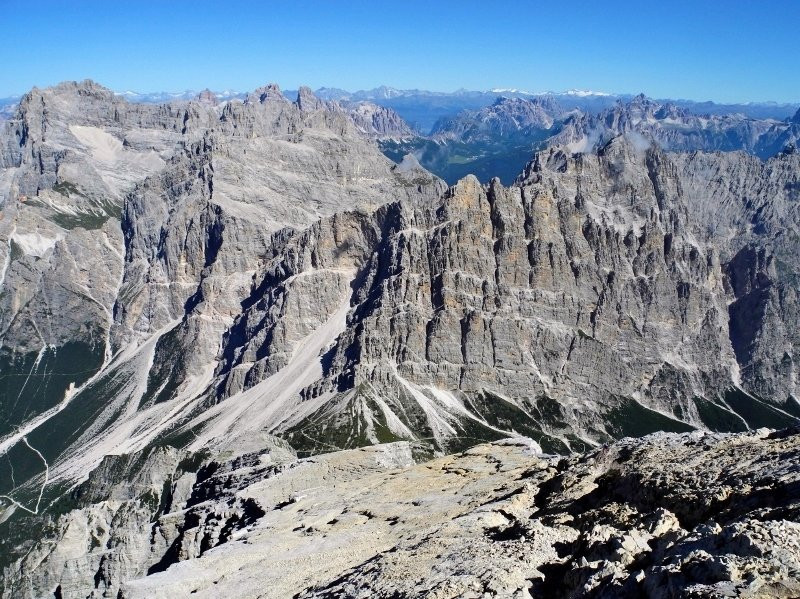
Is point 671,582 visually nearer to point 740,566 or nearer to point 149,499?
point 740,566

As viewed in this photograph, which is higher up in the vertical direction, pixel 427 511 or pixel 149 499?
pixel 427 511

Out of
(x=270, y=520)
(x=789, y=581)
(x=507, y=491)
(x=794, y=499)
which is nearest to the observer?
(x=789, y=581)

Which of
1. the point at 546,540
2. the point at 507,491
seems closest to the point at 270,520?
the point at 507,491

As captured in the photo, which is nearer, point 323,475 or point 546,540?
point 546,540

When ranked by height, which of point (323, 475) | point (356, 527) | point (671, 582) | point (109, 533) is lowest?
point (109, 533)

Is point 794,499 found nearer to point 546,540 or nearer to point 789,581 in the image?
point 789,581

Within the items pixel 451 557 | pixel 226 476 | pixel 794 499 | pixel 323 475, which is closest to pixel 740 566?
pixel 794 499

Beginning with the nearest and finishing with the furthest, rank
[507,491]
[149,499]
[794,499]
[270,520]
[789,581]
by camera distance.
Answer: [789,581] → [794,499] → [507,491] → [270,520] → [149,499]
